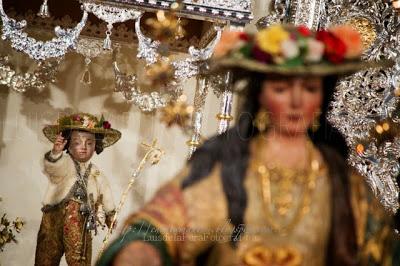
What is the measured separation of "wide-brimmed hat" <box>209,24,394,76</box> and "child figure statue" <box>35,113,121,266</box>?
2.23m

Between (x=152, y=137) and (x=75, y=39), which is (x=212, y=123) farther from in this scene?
(x=75, y=39)

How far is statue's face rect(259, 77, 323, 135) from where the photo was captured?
1907mm

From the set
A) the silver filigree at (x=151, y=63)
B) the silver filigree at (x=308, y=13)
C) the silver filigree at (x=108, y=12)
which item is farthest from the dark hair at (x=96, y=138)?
the silver filigree at (x=308, y=13)

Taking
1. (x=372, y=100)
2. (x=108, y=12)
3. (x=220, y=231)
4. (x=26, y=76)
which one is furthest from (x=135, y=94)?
(x=220, y=231)

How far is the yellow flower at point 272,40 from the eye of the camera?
74.4 inches

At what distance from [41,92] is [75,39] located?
1.01m

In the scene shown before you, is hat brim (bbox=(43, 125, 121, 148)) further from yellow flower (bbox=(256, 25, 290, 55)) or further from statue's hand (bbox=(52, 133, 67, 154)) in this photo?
yellow flower (bbox=(256, 25, 290, 55))

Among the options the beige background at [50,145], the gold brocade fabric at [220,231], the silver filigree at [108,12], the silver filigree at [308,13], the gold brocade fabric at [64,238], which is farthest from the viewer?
the beige background at [50,145]

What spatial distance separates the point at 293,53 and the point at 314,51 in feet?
0.18

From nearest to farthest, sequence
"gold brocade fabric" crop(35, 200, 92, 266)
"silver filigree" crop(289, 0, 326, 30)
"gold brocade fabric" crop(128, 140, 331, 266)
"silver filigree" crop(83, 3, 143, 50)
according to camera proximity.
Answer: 1. "gold brocade fabric" crop(128, 140, 331, 266)
2. "silver filigree" crop(83, 3, 143, 50)
3. "gold brocade fabric" crop(35, 200, 92, 266)
4. "silver filigree" crop(289, 0, 326, 30)

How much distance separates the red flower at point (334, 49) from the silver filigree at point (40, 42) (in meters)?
2.11

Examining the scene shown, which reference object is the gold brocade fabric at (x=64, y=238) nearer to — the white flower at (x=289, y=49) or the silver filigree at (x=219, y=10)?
the silver filigree at (x=219, y=10)

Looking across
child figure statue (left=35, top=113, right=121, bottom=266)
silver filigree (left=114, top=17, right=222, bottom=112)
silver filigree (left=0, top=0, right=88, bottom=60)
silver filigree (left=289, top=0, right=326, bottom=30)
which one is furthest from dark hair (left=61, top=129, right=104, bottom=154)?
silver filigree (left=289, top=0, right=326, bottom=30)

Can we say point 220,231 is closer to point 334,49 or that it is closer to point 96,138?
point 334,49
